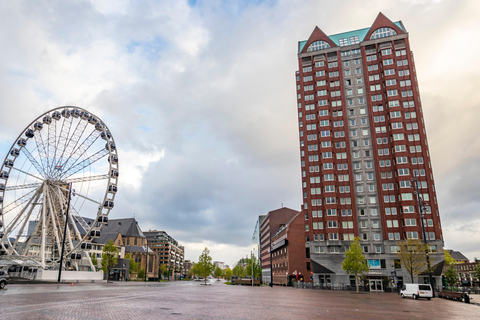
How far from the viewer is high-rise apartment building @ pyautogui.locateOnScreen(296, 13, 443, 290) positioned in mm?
68438

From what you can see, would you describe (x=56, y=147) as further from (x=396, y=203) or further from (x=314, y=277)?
(x=396, y=203)

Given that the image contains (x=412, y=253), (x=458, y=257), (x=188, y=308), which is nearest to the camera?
(x=188, y=308)

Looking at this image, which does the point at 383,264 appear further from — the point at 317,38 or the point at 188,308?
the point at 188,308

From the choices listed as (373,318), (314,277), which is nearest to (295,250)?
(314,277)

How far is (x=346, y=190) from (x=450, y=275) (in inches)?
2720

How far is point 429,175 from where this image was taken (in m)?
69.8

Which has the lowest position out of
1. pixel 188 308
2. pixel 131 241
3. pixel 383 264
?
pixel 188 308

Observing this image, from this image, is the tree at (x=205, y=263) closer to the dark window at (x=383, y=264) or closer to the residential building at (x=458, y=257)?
the dark window at (x=383, y=264)

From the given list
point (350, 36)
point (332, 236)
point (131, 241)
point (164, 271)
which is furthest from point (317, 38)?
point (164, 271)

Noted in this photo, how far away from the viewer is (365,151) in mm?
76250

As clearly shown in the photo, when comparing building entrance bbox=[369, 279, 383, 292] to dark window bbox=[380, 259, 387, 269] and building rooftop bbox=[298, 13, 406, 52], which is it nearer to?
dark window bbox=[380, 259, 387, 269]

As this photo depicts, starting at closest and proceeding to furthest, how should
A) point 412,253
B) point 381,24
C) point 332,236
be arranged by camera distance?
1. point 412,253
2. point 332,236
3. point 381,24

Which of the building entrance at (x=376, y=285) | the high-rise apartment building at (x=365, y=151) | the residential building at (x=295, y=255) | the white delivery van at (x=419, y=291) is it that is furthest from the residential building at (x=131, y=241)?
the white delivery van at (x=419, y=291)

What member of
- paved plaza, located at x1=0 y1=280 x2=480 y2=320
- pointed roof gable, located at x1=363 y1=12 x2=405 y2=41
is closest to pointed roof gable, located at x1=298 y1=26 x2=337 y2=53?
pointed roof gable, located at x1=363 y1=12 x2=405 y2=41
